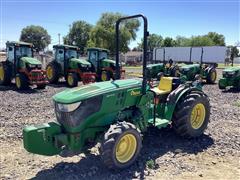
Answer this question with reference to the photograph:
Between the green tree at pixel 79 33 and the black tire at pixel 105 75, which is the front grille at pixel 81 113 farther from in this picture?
the green tree at pixel 79 33

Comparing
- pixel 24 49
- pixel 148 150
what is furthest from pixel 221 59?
pixel 148 150

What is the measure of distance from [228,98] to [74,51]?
836cm

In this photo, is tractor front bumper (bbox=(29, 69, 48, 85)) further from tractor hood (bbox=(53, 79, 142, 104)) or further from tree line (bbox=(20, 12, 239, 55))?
tree line (bbox=(20, 12, 239, 55))

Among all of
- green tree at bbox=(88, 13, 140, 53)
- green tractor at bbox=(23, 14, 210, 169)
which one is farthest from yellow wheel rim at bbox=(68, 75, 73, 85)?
green tree at bbox=(88, 13, 140, 53)

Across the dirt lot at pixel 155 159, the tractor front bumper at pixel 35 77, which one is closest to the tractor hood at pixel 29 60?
the tractor front bumper at pixel 35 77

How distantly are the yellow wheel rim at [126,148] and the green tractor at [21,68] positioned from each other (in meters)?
9.89

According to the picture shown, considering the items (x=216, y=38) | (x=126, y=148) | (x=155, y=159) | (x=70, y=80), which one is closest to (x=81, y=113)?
(x=126, y=148)

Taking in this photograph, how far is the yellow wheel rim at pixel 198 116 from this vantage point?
6.49m

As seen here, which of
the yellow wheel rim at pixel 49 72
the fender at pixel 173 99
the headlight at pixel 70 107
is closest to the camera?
the headlight at pixel 70 107

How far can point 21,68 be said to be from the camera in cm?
1472

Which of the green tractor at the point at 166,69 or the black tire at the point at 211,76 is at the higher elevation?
the green tractor at the point at 166,69

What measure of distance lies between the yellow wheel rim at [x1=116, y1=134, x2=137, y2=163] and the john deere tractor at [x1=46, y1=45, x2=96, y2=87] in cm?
1093

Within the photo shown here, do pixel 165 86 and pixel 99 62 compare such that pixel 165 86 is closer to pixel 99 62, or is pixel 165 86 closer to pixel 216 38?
pixel 99 62

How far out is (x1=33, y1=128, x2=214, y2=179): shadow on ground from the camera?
474cm
